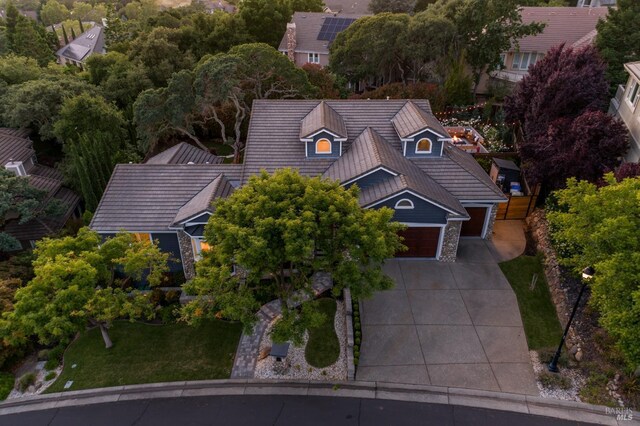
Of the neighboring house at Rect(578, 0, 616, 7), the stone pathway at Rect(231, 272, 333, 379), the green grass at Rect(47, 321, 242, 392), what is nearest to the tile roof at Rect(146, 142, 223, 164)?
the green grass at Rect(47, 321, 242, 392)

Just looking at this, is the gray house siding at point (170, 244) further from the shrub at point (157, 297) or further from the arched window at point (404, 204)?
the arched window at point (404, 204)

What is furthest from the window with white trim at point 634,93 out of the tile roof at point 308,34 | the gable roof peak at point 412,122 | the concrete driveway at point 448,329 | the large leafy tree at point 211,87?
the tile roof at point 308,34

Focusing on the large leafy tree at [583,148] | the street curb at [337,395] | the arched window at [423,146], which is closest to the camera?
the street curb at [337,395]

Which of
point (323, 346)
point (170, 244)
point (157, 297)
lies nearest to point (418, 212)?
point (323, 346)

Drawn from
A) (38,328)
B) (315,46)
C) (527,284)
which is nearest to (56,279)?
(38,328)

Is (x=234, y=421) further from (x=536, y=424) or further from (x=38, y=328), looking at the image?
(x=536, y=424)

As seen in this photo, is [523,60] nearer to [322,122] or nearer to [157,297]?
[322,122]

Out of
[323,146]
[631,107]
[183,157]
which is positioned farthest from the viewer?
[183,157]

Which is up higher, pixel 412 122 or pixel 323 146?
pixel 412 122
